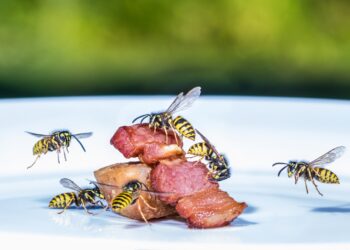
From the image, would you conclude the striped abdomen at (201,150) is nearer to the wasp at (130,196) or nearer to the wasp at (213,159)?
the wasp at (213,159)

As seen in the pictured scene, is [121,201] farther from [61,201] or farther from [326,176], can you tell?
[326,176]

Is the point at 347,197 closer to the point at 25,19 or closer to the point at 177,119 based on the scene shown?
the point at 177,119

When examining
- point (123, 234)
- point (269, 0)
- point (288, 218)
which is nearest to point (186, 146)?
point (288, 218)

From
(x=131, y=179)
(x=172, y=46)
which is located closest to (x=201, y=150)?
(x=131, y=179)

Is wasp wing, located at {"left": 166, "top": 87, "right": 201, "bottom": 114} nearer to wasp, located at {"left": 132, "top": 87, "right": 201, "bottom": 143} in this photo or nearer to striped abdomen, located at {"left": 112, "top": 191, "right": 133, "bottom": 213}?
wasp, located at {"left": 132, "top": 87, "right": 201, "bottom": 143}

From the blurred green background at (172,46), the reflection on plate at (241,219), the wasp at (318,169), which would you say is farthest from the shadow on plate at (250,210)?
the blurred green background at (172,46)

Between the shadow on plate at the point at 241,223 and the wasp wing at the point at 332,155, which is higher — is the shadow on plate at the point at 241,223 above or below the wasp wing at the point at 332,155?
below
